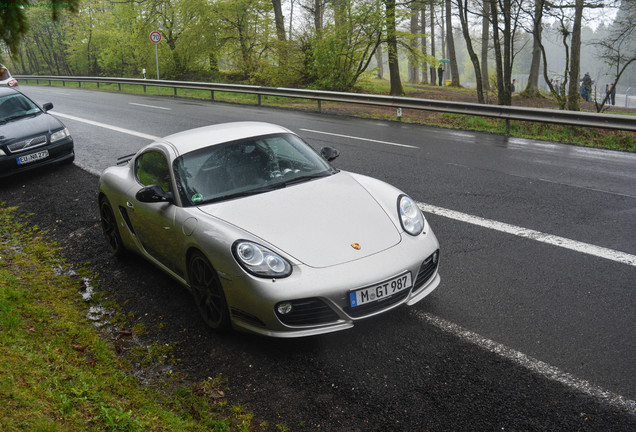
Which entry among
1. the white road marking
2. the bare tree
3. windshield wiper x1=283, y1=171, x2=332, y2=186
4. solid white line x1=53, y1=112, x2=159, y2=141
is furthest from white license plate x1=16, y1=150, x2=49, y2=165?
the bare tree

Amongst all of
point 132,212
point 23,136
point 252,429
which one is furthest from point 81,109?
point 252,429

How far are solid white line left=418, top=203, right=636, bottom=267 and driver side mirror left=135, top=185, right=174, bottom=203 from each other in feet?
10.9

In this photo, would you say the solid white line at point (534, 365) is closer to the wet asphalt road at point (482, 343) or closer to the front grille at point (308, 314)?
the wet asphalt road at point (482, 343)

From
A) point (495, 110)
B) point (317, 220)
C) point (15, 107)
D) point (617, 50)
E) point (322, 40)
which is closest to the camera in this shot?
point (317, 220)

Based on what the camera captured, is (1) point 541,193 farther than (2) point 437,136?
No

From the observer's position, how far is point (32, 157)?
9.78 m

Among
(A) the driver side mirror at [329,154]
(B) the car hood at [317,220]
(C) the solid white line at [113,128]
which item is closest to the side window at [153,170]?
(B) the car hood at [317,220]

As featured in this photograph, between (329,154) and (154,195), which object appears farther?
(329,154)

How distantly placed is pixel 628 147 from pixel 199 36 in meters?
26.0

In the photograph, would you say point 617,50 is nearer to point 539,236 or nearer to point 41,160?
point 539,236

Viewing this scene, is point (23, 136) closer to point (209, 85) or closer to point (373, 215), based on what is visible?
point (373, 215)

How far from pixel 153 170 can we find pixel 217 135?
0.68 meters

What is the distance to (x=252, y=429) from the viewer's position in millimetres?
3127

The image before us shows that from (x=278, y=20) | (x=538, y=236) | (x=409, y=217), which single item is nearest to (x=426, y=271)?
(x=409, y=217)
